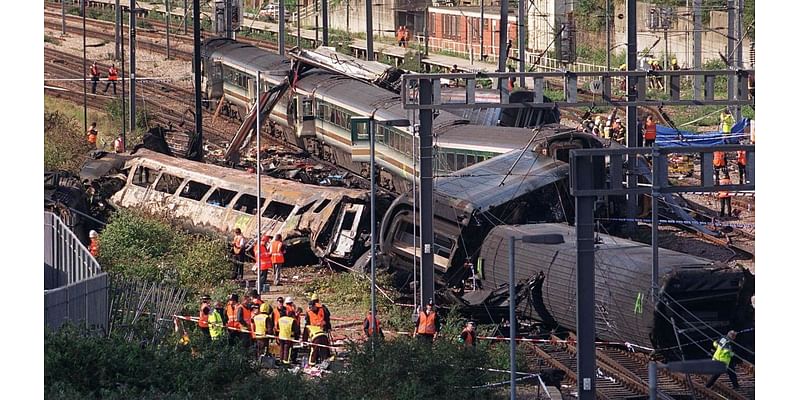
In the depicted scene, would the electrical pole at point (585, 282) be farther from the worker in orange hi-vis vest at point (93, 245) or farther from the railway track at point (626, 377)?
the worker in orange hi-vis vest at point (93, 245)

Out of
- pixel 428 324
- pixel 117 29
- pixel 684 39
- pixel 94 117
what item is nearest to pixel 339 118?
pixel 94 117

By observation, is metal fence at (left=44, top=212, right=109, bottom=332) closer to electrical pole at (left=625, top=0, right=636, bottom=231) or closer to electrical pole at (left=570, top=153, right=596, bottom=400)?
electrical pole at (left=570, top=153, right=596, bottom=400)

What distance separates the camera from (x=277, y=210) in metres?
33.4

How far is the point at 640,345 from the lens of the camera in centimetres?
2420

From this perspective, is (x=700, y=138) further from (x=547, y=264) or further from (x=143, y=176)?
(x=547, y=264)

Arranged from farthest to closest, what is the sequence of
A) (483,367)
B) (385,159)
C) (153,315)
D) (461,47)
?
(461,47), (385,159), (153,315), (483,367)

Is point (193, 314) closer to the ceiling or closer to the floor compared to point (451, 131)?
closer to the floor

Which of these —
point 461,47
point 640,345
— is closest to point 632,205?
point 640,345

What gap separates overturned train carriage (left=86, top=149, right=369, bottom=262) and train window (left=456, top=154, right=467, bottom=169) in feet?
12.7

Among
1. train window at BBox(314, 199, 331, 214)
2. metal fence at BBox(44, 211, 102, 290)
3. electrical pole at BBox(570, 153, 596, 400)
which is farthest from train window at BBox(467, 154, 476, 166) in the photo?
electrical pole at BBox(570, 153, 596, 400)

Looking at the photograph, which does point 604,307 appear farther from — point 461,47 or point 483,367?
point 461,47

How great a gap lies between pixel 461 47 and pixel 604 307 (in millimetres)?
44437

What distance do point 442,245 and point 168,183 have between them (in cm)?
1056

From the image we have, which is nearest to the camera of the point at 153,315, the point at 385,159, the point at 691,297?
the point at 691,297
